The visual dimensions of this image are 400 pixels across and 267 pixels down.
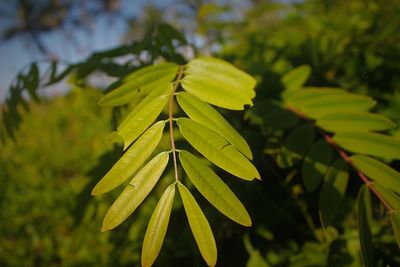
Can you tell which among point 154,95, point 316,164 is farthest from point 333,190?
point 154,95

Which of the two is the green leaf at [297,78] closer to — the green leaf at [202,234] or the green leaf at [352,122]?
the green leaf at [352,122]

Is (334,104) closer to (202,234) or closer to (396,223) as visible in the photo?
(396,223)

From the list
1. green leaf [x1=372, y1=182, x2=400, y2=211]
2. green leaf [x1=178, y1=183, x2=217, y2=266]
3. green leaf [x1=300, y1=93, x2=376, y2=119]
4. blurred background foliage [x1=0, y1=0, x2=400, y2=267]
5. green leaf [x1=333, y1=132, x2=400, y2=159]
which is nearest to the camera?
green leaf [x1=178, y1=183, x2=217, y2=266]

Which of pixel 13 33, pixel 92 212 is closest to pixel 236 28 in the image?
pixel 92 212

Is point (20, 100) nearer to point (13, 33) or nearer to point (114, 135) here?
point (114, 135)

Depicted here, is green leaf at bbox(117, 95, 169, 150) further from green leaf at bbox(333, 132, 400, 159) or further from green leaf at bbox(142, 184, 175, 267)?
green leaf at bbox(333, 132, 400, 159)

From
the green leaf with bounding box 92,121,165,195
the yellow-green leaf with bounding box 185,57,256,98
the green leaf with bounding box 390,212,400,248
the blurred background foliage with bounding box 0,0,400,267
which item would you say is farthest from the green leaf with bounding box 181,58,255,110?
the green leaf with bounding box 390,212,400,248
